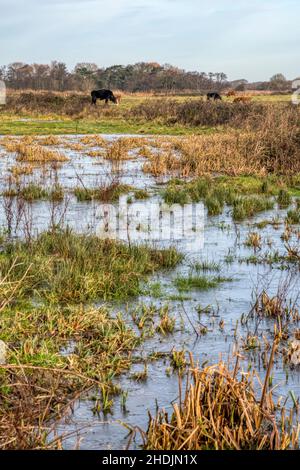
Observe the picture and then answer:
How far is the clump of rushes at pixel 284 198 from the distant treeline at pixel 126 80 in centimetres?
5047

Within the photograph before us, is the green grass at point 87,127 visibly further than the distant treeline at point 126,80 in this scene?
No

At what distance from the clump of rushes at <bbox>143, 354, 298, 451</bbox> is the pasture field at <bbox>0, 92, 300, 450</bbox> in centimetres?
1

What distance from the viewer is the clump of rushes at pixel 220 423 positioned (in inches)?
156

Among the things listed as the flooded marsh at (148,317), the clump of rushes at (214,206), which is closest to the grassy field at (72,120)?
the clump of rushes at (214,206)

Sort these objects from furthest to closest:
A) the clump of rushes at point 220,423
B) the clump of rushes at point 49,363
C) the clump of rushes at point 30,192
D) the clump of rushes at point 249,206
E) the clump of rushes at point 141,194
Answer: the clump of rushes at point 141,194 → the clump of rushes at point 30,192 → the clump of rushes at point 249,206 → the clump of rushes at point 49,363 → the clump of rushes at point 220,423

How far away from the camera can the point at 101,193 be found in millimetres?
12117

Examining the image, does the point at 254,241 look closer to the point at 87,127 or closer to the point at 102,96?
the point at 87,127

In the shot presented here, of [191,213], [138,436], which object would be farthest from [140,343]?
[191,213]

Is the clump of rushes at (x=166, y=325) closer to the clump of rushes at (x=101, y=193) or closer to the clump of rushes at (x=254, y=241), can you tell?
the clump of rushes at (x=254, y=241)

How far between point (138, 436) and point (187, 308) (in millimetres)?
2643

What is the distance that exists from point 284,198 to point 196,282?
5.89 m

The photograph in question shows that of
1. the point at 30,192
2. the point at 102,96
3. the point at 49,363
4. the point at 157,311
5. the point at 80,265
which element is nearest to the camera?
the point at 49,363

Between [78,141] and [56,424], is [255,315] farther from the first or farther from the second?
[78,141]

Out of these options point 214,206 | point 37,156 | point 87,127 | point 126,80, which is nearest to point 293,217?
point 214,206
